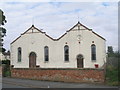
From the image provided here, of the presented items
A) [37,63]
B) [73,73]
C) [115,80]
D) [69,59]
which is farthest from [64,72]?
[37,63]

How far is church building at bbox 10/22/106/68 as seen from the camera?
35.1m

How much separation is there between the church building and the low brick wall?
23.6 feet

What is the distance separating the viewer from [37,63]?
37.9m

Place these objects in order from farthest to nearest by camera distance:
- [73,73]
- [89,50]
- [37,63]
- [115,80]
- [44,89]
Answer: [37,63]
[89,50]
[73,73]
[115,80]
[44,89]

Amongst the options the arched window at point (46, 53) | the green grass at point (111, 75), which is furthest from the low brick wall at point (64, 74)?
the arched window at point (46, 53)

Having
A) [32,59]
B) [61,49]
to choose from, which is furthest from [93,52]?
[32,59]

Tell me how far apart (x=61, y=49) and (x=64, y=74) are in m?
9.52

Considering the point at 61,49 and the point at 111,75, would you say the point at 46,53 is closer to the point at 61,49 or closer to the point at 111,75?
the point at 61,49

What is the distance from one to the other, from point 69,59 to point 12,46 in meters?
9.50

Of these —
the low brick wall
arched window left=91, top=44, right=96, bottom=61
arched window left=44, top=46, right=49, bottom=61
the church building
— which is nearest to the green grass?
the low brick wall

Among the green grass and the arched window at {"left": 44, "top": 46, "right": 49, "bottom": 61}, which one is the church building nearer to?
the arched window at {"left": 44, "top": 46, "right": 49, "bottom": 61}

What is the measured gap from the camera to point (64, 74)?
2714 centimetres

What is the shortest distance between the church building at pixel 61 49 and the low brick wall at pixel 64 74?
7203mm

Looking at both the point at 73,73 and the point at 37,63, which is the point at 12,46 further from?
the point at 73,73
